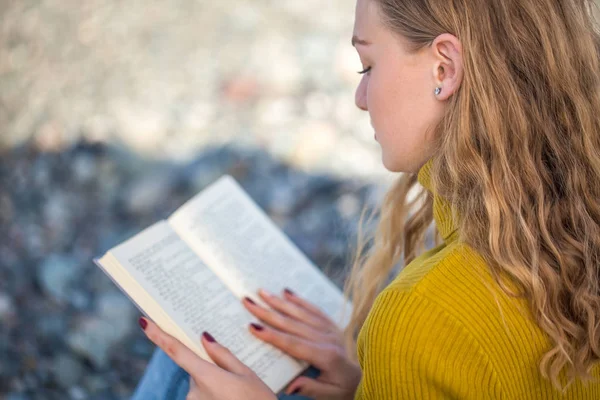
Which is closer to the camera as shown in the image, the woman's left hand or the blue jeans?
the woman's left hand

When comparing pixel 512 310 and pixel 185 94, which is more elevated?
pixel 185 94

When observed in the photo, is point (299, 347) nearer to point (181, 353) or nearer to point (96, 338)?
point (181, 353)

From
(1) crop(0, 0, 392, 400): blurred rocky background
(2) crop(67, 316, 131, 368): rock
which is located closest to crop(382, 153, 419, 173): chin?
(1) crop(0, 0, 392, 400): blurred rocky background

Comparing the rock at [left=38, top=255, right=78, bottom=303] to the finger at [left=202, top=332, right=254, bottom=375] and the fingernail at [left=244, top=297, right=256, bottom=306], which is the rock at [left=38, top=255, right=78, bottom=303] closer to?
the fingernail at [left=244, top=297, right=256, bottom=306]

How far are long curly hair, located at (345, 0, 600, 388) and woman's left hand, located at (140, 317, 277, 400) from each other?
0.44 meters

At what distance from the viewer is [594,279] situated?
109 cm

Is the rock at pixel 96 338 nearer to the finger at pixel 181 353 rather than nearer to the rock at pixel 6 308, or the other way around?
the rock at pixel 6 308

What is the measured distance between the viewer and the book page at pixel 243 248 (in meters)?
1.50

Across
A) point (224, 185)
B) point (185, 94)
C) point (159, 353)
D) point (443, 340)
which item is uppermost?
point (185, 94)

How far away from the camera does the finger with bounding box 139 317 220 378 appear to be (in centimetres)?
124

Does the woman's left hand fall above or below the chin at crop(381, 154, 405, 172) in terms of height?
below

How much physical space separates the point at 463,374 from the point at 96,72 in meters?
2.98

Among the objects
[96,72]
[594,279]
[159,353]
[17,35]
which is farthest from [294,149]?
[594,279]

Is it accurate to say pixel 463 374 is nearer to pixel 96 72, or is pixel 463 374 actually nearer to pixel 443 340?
pixel 443 340
